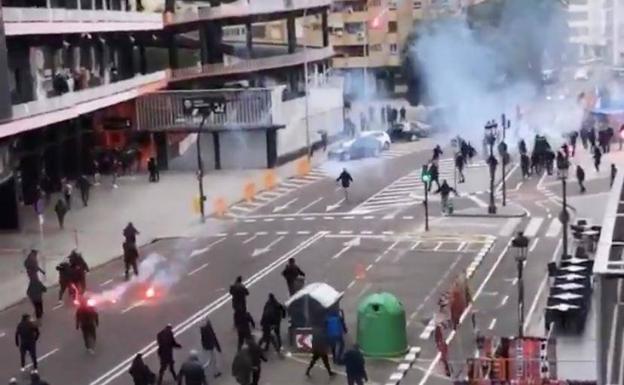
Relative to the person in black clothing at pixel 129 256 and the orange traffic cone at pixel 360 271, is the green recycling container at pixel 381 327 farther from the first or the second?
Answer: the person in black clothing at pixel 129 256

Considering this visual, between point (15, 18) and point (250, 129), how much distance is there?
19.8 metres

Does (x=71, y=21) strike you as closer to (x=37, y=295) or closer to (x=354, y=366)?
(x=37, y=295)

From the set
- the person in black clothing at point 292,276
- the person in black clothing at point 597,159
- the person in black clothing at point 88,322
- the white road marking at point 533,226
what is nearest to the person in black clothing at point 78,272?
the person in black clothing at point 88,322

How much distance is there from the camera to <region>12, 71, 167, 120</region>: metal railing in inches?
1762

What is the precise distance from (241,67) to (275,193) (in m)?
18.4

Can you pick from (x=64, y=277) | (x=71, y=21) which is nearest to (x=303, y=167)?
(x=71, y=21)

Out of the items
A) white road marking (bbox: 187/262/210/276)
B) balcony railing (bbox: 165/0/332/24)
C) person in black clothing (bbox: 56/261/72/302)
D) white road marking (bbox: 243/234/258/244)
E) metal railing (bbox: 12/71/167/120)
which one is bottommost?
white road marking (bbox: 243/234/258/244)

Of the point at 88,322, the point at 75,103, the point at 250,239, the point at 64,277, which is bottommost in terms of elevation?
the point at 250,239

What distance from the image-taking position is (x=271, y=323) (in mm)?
27156

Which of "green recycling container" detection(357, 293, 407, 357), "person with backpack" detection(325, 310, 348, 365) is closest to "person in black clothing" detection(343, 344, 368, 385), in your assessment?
"person with backpack" detection(325, 310, 348, 365)

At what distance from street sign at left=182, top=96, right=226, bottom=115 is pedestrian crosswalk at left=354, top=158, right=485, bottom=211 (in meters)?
9.22

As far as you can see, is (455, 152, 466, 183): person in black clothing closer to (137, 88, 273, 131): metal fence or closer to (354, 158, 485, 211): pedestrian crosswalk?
(354, 158, 485, 211): pedestrian crosswalk

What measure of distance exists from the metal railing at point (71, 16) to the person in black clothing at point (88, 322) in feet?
57.9

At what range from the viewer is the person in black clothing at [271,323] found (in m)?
27.0
